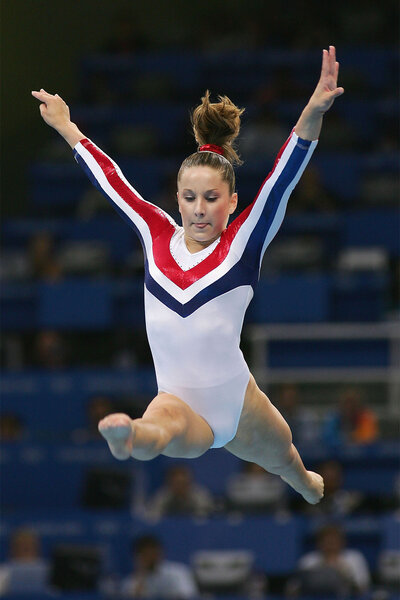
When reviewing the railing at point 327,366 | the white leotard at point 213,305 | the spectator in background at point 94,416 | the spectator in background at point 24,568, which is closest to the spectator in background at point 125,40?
the railing at point 327,366

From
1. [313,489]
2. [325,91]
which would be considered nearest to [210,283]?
[325,91]

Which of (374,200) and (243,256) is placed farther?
(374,200)

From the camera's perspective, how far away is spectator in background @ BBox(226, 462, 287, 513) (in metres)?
8.56

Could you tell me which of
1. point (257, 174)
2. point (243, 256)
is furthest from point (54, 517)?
point (243, 256)

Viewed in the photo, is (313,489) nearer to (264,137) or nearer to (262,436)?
(262,436)

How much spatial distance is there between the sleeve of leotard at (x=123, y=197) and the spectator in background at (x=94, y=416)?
4.77 metres

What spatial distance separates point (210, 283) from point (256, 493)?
Result: 469cm

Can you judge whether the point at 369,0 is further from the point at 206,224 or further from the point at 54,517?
the point at 206,224

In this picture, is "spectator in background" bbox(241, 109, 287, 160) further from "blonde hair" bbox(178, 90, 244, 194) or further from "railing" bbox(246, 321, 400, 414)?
"blonde hair" bbox(178, 90, 244, 194)

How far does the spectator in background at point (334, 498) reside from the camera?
341 inches

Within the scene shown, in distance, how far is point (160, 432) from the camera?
12.1 ft

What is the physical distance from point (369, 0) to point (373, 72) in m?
1.69

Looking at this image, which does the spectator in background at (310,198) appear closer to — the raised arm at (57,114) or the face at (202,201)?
the raised arm at (57,114)

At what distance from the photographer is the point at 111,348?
10578 mm
